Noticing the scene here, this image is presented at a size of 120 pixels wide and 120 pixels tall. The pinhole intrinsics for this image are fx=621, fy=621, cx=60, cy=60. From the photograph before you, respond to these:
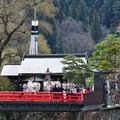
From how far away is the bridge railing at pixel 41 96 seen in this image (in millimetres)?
40719

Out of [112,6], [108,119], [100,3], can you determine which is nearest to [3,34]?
[108,119]

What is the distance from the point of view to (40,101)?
4141 cm

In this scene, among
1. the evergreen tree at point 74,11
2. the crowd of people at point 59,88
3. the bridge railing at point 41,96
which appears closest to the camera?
the bridge railing at point 41,96

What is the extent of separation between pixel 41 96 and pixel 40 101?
13.5 inches

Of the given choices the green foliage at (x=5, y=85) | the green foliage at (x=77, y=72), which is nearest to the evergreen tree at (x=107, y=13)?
the green foliage at (x=5, y=85)

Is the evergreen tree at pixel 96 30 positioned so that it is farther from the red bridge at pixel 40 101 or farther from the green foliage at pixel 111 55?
the green foliage at pixel 111 55

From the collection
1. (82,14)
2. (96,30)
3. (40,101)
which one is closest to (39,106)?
(40,101)

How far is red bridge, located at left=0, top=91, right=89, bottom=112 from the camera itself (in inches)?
1613

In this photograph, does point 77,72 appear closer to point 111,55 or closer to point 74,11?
point 111,55

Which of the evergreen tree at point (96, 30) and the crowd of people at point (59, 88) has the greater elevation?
the evergreen tree at point (96, 30)

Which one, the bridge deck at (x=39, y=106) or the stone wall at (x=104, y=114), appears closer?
the stone wall at (x=104, y=114)

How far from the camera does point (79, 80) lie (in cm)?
4488

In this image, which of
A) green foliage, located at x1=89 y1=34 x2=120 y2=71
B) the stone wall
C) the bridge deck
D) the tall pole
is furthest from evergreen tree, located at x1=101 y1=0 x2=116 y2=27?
the stone wall

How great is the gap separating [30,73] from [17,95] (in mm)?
13491
